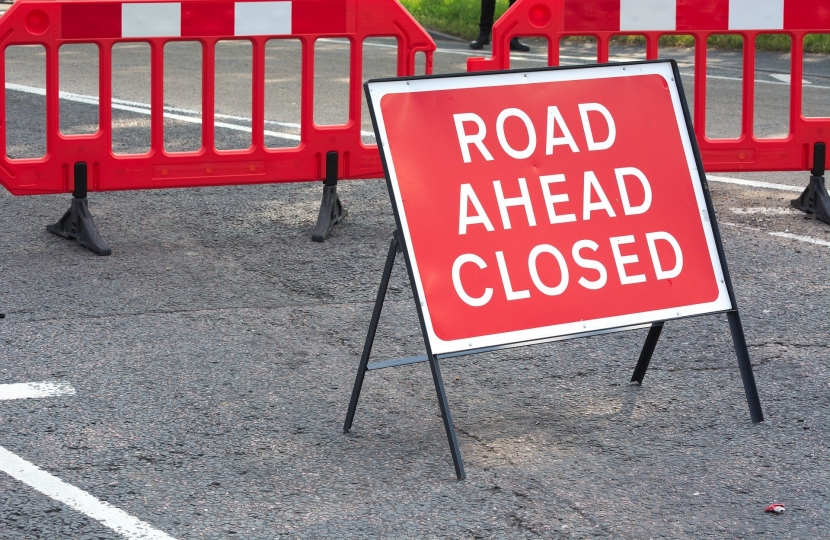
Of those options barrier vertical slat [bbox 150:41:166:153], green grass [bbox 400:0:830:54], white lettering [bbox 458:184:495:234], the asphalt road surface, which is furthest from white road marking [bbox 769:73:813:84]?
white lettering [bbox 458:184:495:234]

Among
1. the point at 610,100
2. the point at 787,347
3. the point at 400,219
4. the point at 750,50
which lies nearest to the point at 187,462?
the point at 400,219

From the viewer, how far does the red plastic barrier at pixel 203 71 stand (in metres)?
6.95

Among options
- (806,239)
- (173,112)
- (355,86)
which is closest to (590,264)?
(806,239)

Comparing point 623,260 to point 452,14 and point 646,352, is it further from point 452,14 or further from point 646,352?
point 452,14

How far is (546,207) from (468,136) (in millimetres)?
375

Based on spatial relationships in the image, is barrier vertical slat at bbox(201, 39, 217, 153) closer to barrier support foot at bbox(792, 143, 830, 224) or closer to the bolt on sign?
the bolt on sign

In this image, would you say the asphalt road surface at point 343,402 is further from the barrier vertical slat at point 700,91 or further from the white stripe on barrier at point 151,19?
the white stripe on barrier at point 151,19

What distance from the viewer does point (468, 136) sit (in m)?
4.56

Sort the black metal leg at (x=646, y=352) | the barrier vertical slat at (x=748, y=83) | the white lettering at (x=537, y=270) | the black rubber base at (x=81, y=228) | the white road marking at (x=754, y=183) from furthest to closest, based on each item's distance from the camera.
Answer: the white road marking at (x=754, y=183)
the barrier vertical slat at (x=748, y=83)
the black rubber base at (x=81, y=228)
the black metal leg at (x=646, y=352)
the white lettering at (x=537, y=270)

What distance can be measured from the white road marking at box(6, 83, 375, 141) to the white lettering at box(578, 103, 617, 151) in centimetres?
521

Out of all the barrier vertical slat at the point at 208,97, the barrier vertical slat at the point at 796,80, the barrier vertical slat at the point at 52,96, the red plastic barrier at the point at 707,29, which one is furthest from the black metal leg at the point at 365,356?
the barrier vertical slat at the point at 796,80

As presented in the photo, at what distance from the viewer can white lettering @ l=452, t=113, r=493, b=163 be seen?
4547 millimetres

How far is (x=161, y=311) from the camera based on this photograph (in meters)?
5.95

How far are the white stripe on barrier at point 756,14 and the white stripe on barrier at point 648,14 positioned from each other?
1.19 ft
